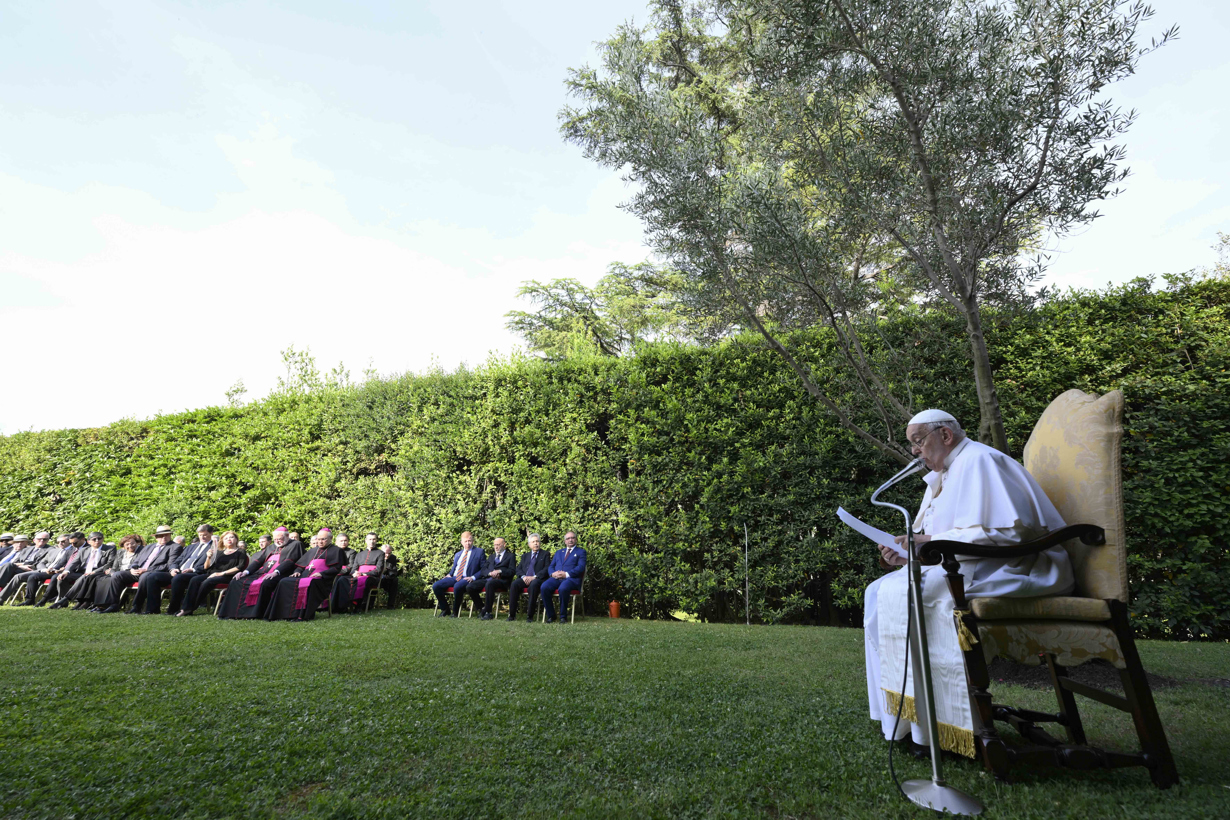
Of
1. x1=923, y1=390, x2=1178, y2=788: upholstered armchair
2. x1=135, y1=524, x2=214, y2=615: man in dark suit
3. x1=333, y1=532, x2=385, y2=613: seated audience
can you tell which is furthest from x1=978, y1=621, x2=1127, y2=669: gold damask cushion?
x1=135, y1=524, x2=214, y2=615: man in dark suit

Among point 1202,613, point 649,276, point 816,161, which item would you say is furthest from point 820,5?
point 649,276

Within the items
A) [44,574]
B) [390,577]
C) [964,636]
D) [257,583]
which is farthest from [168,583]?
[964,636]

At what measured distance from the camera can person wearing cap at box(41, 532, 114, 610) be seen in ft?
31.6

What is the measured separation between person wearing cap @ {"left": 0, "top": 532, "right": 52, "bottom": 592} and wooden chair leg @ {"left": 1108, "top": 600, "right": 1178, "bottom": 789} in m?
16.1

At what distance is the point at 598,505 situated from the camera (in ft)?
28.6

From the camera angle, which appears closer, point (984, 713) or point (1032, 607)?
point (984, 713)

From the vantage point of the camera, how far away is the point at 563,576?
791 cm

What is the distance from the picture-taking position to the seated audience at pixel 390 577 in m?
9.57

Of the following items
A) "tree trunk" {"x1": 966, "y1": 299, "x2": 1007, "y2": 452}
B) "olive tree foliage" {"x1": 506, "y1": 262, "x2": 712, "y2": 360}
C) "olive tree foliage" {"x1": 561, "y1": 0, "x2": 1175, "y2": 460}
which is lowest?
"tree trunk" {"x1": 966, "y1": 299, "x2": 1007, "y2": 452}

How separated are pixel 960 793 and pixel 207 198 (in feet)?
46.0

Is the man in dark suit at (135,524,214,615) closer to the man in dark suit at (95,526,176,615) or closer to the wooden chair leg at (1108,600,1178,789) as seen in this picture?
the man in dark suit at (95,526,176,615)

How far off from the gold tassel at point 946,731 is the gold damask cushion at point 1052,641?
1.09 ft

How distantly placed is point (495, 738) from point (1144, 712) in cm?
262

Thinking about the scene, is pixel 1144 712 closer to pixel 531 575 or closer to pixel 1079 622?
pixel 1079 622
